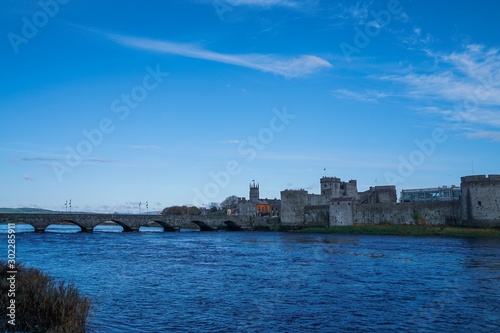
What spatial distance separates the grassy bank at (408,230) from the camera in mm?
58906

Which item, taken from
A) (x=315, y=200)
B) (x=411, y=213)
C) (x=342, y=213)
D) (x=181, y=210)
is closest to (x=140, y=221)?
(x=342, y=213)

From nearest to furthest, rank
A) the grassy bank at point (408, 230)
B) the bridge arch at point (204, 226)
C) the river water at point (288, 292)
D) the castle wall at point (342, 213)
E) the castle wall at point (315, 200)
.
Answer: the river water at point (288, 292), the grassy bank at point (408, 230), the castle wall at point (342, 213), the bridge arch at point (204, 226), the castle wall at point (315, 200)

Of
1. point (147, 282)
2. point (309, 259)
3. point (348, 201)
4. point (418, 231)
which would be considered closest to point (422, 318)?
point (147, 282)

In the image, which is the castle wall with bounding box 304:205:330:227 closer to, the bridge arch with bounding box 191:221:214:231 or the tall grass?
the bridge arch with bounding box 191:221:214:231

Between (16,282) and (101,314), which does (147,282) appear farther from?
(16,282)

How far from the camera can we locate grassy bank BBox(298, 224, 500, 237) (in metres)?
58.9

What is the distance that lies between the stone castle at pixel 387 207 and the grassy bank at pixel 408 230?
2437 millimetres

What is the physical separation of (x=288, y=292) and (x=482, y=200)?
51.0 metres

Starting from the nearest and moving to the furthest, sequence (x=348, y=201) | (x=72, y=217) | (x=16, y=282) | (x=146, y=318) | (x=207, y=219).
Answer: (x=16, y=282) < (x=146, y=318) < (x=72, y=217) < (x=348, y=201) < (x=207, y=219)

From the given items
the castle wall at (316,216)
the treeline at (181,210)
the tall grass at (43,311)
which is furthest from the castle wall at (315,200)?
the tall grass at (43,311)

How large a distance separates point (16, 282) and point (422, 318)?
14409 mm

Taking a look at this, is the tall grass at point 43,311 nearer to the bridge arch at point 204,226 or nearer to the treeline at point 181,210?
the bridge arch at point 204,226

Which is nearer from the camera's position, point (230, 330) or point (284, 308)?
point (230, 330)

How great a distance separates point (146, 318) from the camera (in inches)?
628
